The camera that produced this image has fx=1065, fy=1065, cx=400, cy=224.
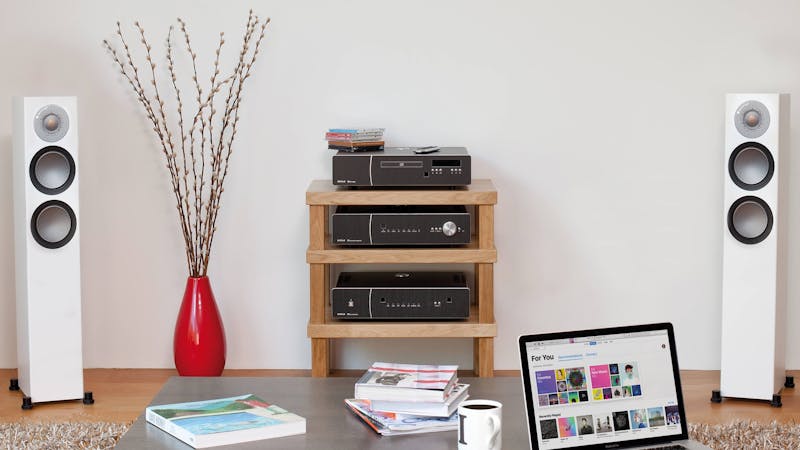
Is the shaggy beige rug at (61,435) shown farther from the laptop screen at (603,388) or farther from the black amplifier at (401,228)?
the laptop screen at (603,388)

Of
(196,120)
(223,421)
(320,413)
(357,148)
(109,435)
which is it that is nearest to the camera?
(223,421)

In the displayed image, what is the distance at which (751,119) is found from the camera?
3.54m

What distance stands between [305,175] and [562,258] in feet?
3.33

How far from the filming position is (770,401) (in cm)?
361

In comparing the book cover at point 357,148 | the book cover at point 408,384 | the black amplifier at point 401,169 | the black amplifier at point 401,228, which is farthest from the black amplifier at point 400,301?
the book cover at point 408,384

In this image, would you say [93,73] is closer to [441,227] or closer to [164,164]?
[164,164]

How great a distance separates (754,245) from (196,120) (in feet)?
6.60

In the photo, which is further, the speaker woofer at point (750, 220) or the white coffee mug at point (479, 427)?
the speaker woofer at point (750, 220)

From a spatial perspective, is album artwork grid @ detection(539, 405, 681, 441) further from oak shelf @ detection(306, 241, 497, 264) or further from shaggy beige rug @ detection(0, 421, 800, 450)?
oak shelf @ detection(306, 241, 497, 264)

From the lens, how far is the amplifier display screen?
3.58 m

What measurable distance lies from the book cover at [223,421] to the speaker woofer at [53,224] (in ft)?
5.13

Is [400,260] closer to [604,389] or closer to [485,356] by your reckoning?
[485,356]

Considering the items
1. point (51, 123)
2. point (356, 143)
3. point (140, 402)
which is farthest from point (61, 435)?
point (356, 143)

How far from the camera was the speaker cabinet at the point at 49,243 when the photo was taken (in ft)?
11.5
